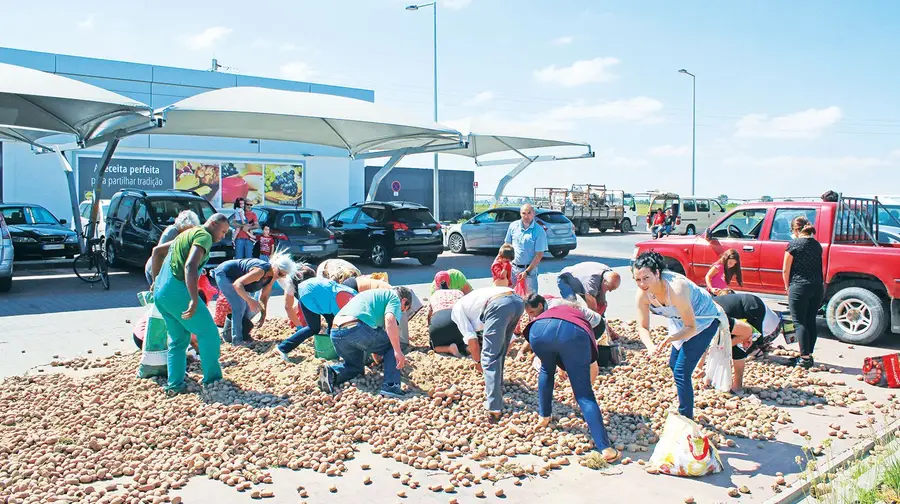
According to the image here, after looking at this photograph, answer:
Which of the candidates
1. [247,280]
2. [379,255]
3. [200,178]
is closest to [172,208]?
[379,255]

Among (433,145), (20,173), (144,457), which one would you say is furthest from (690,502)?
(20,173)

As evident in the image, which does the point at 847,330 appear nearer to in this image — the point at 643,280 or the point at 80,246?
the point at 643,280

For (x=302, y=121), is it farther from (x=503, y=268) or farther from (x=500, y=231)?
(x=503, y=268)

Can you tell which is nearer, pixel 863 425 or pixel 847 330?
pixel 863 425

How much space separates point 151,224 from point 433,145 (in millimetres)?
9744

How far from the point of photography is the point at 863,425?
5844 mm

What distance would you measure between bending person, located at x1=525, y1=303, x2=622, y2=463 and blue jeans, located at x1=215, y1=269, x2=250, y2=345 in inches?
157

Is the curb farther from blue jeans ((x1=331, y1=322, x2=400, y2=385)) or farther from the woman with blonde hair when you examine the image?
the woman with blonde hair

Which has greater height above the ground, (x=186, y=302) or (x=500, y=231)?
(x=500, y=231)

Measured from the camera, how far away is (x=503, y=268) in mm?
7766

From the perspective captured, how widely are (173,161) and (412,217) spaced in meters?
12.5

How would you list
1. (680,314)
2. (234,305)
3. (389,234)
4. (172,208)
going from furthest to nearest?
(389,234) < (172,208) < (234,305) < (680,314)

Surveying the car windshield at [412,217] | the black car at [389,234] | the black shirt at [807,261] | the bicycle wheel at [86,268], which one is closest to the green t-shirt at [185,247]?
the black shirt at [807,261]

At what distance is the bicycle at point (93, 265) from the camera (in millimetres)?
12844
